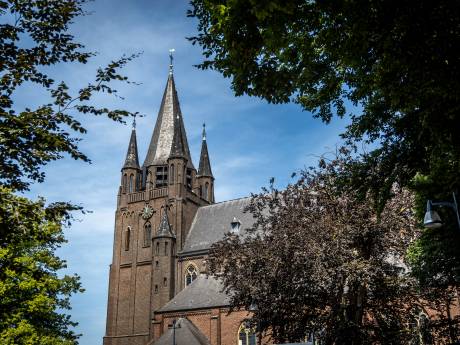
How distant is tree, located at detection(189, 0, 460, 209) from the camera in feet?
24.1

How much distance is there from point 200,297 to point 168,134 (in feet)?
64.7

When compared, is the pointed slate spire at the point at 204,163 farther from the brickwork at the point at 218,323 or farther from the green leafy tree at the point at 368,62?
the green leafy tree at the point at 368,62

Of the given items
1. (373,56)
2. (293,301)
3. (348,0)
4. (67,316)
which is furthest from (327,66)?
(67,316)

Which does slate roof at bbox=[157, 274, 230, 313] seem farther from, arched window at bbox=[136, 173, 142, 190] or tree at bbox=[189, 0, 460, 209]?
tree at bbox=[189, 0, 460, 209]

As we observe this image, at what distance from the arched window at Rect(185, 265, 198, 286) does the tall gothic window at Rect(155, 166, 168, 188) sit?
952 cm

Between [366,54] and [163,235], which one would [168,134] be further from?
[366,54]

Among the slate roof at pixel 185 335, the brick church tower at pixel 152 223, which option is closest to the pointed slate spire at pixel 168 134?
the brick church tower at pixel 152 223

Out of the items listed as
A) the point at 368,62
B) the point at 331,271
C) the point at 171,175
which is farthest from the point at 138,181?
the point at 368,62

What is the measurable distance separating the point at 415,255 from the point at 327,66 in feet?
56.3

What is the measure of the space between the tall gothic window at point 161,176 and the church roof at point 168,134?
24.3 inches

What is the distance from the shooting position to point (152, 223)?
4631 cm

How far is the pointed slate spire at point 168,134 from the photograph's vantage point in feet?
160

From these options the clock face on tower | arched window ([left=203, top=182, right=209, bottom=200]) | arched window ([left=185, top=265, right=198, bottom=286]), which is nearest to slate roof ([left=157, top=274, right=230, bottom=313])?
arched window ([left=185, top=265, right=198, bottom=286])

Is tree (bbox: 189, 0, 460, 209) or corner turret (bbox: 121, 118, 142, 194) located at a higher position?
corner turret (bbox: 121, 118, 142, 194)
